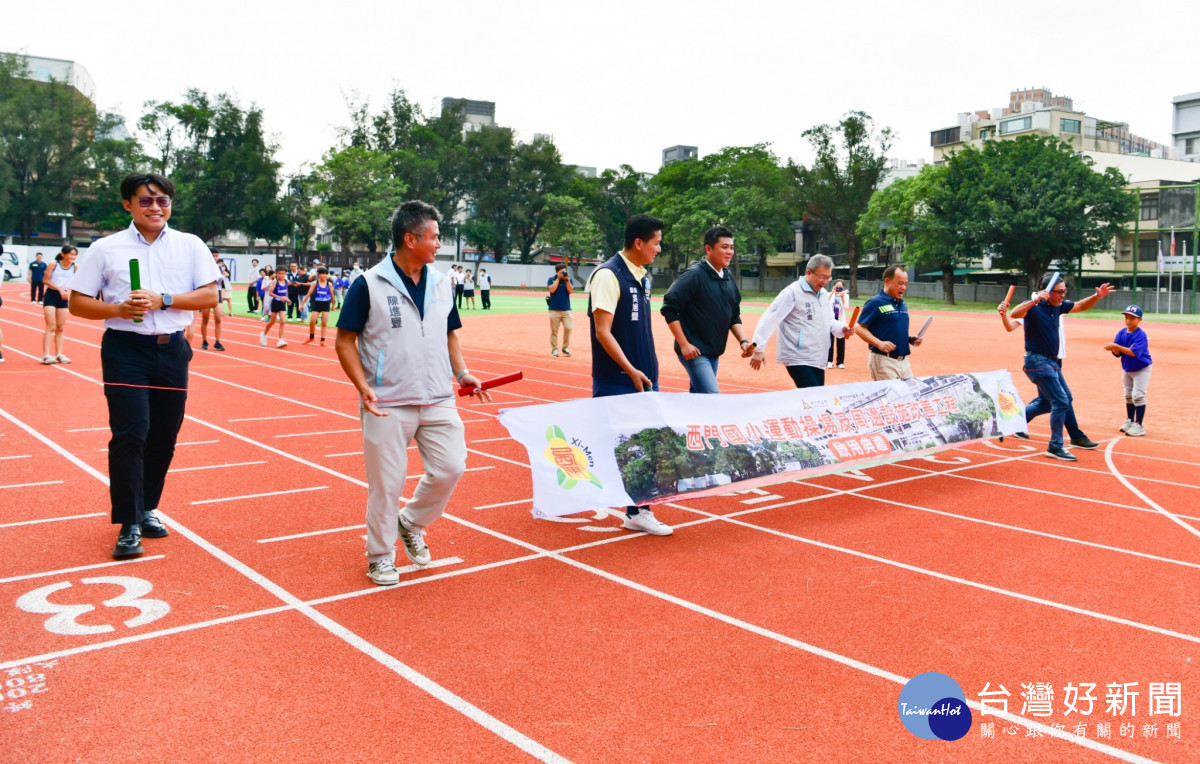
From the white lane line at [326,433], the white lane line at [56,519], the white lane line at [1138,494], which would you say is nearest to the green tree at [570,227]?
the white lane line at [326,433]

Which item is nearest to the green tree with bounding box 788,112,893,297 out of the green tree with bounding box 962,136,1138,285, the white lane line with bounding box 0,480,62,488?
the green tree with bounding box 962,136,1138,285

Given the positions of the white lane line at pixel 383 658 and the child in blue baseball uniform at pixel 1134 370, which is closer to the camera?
the white lane line at pixel 383 658

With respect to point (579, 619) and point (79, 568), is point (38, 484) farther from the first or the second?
point (579, 619)

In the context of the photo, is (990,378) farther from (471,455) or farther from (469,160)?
(469,160)

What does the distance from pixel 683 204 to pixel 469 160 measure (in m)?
21.6

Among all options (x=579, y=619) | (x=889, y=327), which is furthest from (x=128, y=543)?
(x=889, y=327)

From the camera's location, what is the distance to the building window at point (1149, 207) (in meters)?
56.6

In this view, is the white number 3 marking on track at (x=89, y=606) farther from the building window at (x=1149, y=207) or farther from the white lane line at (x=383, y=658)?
the building window at (x=1149, y=207)

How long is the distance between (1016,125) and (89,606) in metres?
85.6

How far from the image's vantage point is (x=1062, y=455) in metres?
8.59

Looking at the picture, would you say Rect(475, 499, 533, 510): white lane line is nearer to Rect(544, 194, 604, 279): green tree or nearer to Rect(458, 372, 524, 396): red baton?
Rect(458, 372, 524, 396): red baton

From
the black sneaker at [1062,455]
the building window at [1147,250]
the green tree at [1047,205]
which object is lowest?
the black sneaker at [1062,455]

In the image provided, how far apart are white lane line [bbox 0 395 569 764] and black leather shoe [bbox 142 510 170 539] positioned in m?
0.14

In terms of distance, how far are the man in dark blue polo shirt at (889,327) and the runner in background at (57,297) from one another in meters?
10.8
